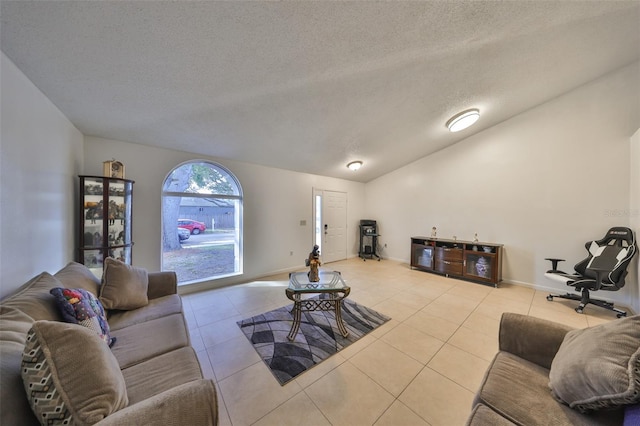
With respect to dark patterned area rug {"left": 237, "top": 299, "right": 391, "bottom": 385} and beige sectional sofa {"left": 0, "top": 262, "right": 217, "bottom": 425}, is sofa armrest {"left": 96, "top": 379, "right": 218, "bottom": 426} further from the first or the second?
dark patterned area rug {"left": 237, "top": 299, "right": 391, "bottom": 385}

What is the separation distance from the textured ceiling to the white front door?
196 centimetres

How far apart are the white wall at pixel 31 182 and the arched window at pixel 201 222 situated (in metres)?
1.11

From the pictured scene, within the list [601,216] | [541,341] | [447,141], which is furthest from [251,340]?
[601,216]

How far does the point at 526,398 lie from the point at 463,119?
3617 mm

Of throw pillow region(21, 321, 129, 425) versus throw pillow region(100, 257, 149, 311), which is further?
throw pillow region(100, 257, 149, 311)

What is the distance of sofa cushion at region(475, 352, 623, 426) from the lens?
0.89 metres

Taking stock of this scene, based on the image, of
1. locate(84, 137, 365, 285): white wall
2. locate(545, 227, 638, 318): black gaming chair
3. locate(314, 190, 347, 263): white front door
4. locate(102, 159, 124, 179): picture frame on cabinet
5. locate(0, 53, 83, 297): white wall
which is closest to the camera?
locate(0, 53, 83, 297): white wall

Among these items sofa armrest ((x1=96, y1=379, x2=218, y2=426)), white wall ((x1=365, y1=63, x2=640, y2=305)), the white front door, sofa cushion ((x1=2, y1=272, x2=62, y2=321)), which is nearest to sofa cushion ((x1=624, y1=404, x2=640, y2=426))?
sofa armrest ((x1=96, y1=379, x2=218, y2=426))

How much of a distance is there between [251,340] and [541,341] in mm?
2283

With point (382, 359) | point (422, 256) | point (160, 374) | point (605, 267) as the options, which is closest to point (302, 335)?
point (382, 359)

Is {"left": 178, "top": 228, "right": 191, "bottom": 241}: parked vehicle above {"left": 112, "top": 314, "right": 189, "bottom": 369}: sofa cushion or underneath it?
above

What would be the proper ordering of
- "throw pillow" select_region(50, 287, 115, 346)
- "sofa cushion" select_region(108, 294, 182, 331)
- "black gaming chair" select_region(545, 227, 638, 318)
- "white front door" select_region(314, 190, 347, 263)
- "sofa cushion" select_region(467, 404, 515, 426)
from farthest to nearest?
"white front door" select_region(314, 190, 347, 263) → "black gaming chair" select_region(545, 227, 638, 318) → "sofa cushion" select_region(108, 294, 182, 331) → "throw pillow" select_region(50, 287, 115, 346) → "sofa cushion" select_region(467, 404, 515, 426)

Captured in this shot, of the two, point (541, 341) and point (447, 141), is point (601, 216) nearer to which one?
point (447, 141)

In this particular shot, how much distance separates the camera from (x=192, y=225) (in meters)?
→ 3.55
